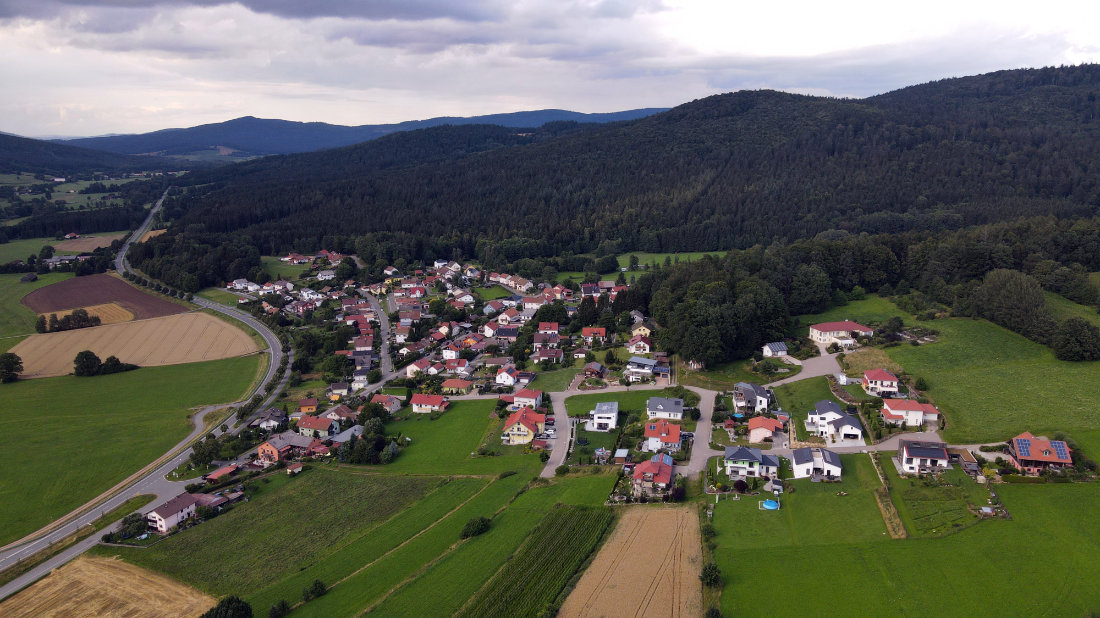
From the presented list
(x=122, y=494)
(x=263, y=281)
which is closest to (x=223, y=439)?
(x=122, y=494)

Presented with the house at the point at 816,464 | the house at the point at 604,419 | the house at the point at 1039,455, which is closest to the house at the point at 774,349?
the house at the point at 604,419

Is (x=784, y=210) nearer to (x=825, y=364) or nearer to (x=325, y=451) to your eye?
(x=825, y=364)

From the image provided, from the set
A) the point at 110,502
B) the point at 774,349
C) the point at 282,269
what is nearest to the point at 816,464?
the point at 774,349

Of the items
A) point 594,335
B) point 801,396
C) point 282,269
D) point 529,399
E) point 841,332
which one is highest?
point 282,269

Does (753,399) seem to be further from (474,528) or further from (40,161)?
(40,161)

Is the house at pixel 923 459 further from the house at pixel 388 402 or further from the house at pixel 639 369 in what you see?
the house at pixel 388 402

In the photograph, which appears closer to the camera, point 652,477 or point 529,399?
point 652,477
